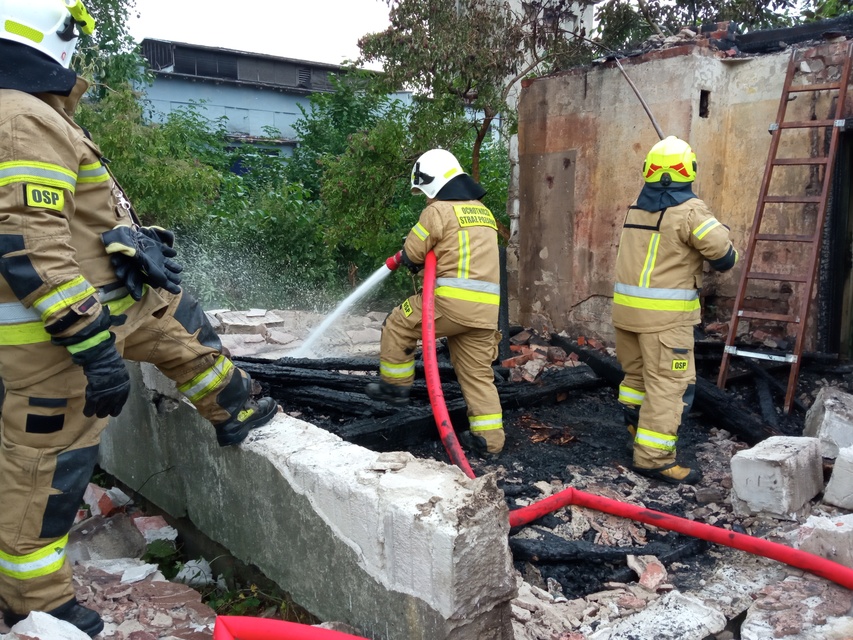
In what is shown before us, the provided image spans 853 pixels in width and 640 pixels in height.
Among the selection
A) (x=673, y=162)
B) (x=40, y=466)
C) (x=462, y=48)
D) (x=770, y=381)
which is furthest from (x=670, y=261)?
(x=462, y=48)

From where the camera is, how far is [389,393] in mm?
4805

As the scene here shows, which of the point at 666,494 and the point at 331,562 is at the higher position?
the point at 331,562

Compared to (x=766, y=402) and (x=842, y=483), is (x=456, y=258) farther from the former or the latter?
(x=766, y=402)

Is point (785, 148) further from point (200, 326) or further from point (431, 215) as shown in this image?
point (200, 326)

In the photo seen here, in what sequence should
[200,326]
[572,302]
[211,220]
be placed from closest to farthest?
[200,326] < [572,302] < [211,220]

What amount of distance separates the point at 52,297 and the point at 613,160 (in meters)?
5.63

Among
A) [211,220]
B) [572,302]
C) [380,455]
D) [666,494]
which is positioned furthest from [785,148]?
[211,220]

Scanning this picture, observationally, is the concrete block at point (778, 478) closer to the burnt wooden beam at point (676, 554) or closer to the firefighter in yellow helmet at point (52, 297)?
the burnt wooden beam at point (676, 554)

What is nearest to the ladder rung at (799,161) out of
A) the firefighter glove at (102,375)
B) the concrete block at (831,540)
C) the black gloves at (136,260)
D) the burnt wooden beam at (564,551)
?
the concrete block at (831,540)

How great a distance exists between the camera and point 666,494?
13.4 feet

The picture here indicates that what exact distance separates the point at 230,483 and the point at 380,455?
0.96 metres

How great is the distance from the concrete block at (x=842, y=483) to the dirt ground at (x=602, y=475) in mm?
405

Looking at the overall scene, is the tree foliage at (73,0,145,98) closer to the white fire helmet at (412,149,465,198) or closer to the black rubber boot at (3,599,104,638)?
the white fire helmet at (412,149,465,198)

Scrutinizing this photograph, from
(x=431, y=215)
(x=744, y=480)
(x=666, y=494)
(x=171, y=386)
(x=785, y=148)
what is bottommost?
(x=666, y=494)
